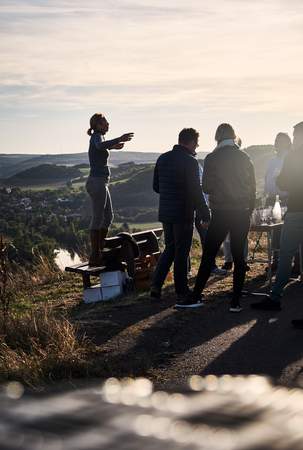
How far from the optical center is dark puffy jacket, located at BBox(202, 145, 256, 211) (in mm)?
7137

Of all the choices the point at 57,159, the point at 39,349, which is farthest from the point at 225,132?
the point at 57,159

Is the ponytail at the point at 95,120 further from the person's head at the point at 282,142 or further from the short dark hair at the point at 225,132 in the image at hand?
the person's head at the point at 282,142

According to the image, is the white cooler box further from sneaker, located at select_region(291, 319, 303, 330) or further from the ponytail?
sneaker, located at select_region(291, 319, 303, 330)

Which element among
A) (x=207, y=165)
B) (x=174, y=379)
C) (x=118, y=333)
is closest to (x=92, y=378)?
(x=174, y=379)

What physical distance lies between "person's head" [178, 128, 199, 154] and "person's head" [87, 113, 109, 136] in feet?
5.35

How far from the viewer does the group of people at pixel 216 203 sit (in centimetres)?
714

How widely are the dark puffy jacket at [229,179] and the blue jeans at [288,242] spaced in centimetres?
47

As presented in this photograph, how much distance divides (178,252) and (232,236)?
0.89m

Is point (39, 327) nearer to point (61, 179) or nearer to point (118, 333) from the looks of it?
point (118, 333)

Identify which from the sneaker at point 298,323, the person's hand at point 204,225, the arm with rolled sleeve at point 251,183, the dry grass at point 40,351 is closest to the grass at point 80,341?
the dry grass at point 40,351

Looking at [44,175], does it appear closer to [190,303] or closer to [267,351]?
[190,303]

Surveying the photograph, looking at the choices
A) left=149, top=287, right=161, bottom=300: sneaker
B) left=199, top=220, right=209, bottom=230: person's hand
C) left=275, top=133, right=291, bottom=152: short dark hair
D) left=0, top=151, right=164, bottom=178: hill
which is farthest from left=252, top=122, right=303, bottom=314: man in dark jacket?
left=0, top=151, right=164, bottom=178: hill

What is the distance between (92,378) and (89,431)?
376 cm

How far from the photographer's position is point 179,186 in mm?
7785
